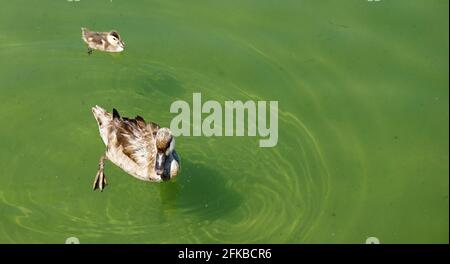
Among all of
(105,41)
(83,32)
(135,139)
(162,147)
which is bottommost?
(162,147)

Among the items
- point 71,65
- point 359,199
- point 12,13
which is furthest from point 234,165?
point 12,13

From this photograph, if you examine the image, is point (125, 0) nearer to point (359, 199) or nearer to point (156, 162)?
point (156, 162)

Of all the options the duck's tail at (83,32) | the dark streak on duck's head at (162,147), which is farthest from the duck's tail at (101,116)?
the duck's tail at (83,32)

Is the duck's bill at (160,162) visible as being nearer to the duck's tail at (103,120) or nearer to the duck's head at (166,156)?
the duck's head at (166,156)

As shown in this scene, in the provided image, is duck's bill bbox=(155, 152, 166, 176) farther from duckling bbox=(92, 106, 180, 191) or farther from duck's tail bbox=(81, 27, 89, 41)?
duck's tail bbox=(81, 27, 89, 41)

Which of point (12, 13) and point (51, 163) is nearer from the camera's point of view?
point (51, 163)

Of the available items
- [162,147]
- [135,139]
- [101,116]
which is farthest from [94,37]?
[162,147]

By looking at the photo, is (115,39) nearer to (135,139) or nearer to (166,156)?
(135,139)
